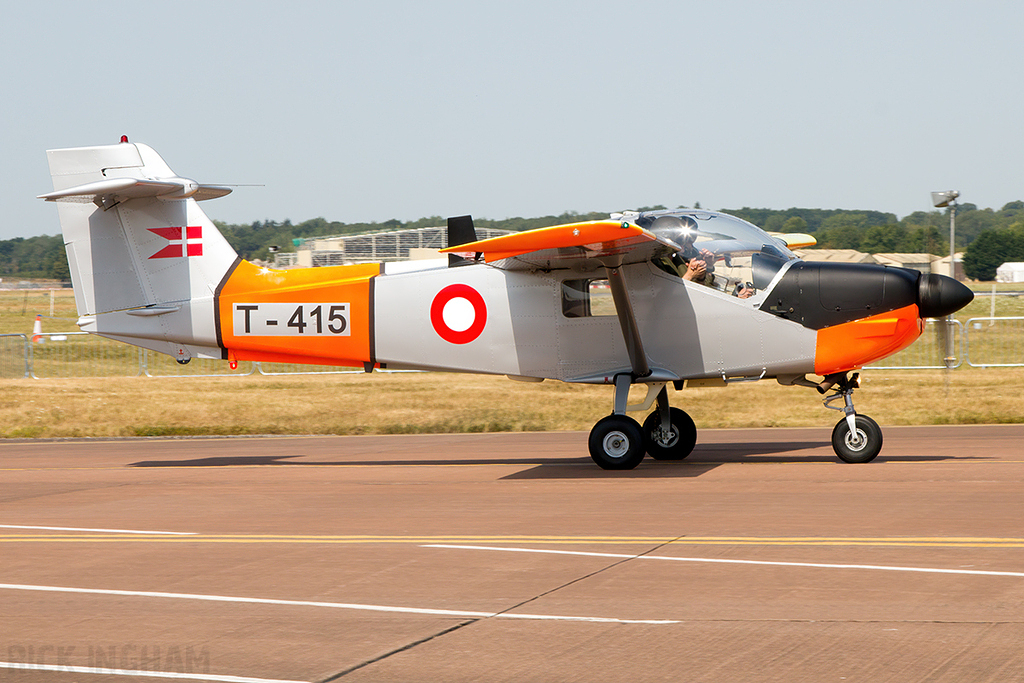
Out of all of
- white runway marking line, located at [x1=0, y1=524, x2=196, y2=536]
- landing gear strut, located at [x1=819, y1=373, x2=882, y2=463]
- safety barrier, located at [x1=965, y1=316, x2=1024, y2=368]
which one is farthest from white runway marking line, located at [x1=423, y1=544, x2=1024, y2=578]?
safety barrier, located at [x1=965, y1=316, x2=1024, y2=368]

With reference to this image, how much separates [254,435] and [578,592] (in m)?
13.0

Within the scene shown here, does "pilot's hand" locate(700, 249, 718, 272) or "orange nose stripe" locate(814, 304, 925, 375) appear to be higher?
"pilot's hand" locate(700, 249, 718, 272)

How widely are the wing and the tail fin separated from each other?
403 centimetres

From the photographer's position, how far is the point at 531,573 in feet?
22.8

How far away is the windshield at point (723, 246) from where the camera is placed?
11.7 meters

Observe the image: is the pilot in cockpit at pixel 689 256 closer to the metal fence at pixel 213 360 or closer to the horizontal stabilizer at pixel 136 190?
the horizontal stabilizer at pixel 136 190

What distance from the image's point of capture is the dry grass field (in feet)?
58.3

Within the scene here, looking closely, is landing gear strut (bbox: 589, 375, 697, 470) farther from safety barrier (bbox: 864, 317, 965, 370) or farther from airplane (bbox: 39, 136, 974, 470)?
safety barrier (bbox: 864, 317, 965, 370)

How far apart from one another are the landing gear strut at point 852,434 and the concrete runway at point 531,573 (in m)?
0.15

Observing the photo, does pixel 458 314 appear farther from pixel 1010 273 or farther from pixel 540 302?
pixel 1010 273

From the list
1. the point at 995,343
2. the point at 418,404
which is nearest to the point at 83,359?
the point at 418,404

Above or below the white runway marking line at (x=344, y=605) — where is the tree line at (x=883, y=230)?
above

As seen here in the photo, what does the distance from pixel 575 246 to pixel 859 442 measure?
160 inches

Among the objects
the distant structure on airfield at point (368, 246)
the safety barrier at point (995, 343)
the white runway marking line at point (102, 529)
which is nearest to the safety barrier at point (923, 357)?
the safety barrier at point (995, 343)
